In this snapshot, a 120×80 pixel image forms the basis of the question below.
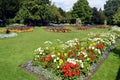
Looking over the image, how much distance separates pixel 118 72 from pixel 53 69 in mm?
4252

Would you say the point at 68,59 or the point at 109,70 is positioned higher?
the point at 68,59

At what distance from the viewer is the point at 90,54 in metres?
13.6

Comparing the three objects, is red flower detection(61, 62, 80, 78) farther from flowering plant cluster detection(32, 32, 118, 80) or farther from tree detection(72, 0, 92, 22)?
tree detection(72, 0, 92, 22)

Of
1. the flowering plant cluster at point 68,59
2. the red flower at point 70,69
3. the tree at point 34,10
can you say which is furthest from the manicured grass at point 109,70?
the tree at point 34,10

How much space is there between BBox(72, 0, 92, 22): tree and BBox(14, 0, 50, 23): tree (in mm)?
16430

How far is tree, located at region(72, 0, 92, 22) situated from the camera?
215ft

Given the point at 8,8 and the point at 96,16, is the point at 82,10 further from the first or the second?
the point at 8,8

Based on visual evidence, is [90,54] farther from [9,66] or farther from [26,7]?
[26,7]

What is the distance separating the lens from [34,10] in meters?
51.3

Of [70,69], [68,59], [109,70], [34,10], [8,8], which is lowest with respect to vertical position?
[109,70]

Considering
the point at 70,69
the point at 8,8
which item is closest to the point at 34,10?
the point at 8,8

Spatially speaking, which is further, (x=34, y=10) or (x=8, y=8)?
(x=8, y=8)

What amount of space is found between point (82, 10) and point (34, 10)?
19.7 metres

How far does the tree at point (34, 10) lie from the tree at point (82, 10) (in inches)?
647
